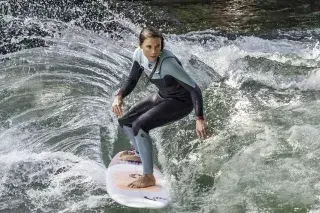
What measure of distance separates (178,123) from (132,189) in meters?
2.58

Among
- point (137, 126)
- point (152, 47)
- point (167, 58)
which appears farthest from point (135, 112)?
point (152, 47)

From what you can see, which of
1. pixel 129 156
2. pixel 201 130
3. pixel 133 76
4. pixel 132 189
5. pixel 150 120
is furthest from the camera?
pixel 129 156

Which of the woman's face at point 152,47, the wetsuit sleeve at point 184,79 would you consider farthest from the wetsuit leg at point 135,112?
the woman's face at point 152,47

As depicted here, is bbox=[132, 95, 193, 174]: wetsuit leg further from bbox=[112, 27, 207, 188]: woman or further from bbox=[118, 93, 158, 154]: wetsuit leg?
bbox=[118, 93, 158, 154]: wetsuit leg

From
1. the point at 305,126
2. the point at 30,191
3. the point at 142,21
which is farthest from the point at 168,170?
the point at 142,21

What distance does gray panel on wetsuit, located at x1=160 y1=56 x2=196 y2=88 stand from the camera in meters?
5.96

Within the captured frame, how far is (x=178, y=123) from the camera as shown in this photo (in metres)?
8.84

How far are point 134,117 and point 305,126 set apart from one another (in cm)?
320

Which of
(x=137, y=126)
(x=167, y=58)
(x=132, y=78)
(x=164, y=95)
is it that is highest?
(x=167, y=58)

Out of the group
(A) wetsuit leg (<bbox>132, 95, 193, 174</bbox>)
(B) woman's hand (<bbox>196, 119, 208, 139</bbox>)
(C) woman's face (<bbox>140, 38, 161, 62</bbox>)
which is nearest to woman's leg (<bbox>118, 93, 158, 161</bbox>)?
(A) wetsuit leg (<bbox>132, 95, 193, 174</bbox>)

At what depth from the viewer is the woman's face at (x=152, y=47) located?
5.85m

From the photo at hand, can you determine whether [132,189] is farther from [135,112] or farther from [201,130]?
[201,130]

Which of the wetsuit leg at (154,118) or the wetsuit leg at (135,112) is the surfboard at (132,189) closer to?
the wetsuit leg at (154,118)

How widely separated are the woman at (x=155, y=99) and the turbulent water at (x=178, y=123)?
0.78m
